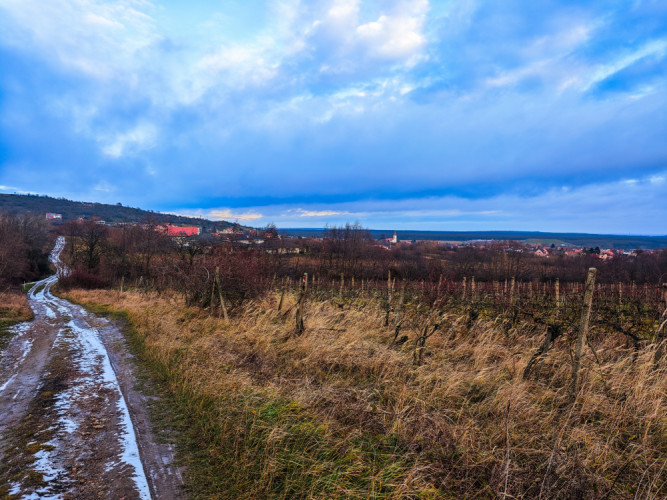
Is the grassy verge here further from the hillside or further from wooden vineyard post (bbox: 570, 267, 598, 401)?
the hillside

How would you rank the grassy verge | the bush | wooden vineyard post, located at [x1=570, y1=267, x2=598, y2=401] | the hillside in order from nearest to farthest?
wooden vineyard post, located at [x1=570, y1=267, x2=598, y2=401] → the grassy verge → the bush → the hillside

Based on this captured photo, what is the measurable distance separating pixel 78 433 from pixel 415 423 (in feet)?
13.9

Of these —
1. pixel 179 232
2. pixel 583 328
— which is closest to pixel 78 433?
pixel 583 328

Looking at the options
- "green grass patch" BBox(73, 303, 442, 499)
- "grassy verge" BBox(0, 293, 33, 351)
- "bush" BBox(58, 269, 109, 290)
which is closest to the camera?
"green grass patch" BBox(73, 303, 442, 499)

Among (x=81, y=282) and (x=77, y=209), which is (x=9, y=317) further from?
(x=77, y=209)

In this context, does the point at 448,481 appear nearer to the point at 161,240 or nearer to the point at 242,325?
the point at 242,325

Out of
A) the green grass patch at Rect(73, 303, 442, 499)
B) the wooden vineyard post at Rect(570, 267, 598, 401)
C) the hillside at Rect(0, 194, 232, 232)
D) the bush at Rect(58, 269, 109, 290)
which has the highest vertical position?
the hillside at Rect(0, 194, 232, 232)

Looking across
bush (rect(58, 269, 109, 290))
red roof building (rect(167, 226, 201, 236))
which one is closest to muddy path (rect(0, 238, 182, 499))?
bush (rect(58, 269, 109, 290))

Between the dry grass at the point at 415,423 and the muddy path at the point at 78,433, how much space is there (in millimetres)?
534

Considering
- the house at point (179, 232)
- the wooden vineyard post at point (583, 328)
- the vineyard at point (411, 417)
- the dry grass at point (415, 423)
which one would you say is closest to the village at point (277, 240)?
the house at point (179, 232)

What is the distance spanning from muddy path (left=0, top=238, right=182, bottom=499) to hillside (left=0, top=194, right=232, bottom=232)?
138 meters

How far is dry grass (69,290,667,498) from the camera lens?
3.05 meters

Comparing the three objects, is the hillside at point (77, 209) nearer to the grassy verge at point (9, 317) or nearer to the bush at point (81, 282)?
the bush at point (81, 282)

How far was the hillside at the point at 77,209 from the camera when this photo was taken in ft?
463
